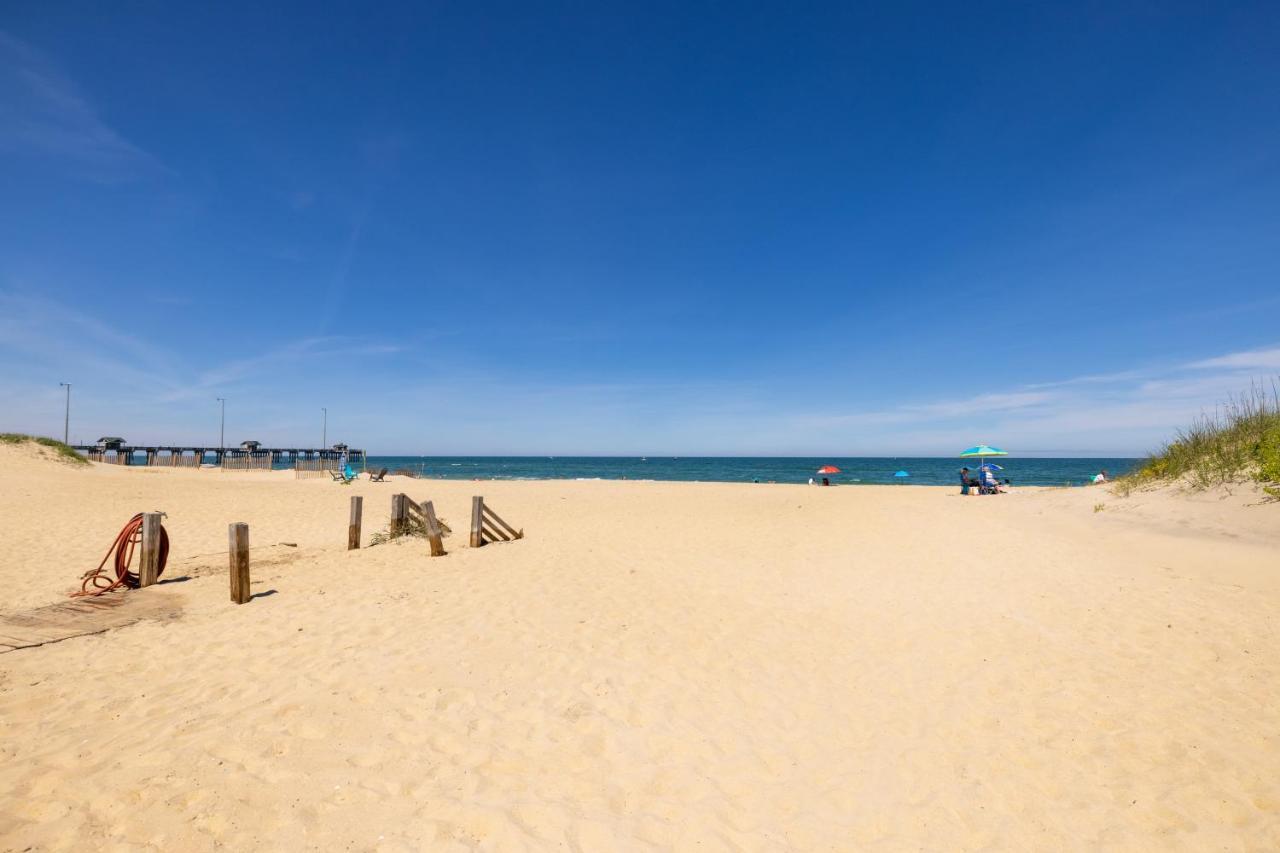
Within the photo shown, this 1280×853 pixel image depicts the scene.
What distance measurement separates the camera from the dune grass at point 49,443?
31.3m

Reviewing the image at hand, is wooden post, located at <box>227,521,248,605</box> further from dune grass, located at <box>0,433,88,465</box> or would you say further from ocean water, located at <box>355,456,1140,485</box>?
dune grass, located at <box>0,433,88,465</box>

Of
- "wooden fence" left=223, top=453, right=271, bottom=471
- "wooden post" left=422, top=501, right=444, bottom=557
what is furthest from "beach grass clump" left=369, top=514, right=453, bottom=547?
"wooden fence" left=223, top=453, right=271, bottom=471

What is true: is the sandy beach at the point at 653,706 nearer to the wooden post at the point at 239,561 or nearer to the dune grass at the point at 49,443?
the wooden post at the point at 239,561

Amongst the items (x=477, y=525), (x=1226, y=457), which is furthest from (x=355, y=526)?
(x=1226, y=457)

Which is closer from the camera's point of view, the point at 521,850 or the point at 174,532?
the point at 521,850

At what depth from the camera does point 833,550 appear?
13.9 metres

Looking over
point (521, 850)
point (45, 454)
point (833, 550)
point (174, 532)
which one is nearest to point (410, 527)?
point (174, 532)

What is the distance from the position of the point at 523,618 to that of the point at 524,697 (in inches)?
99.7

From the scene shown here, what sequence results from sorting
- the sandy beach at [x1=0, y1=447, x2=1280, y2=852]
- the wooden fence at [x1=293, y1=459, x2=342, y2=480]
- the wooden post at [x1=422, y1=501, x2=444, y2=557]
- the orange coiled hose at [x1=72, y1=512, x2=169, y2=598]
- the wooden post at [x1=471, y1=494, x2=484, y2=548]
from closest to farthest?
the sandy beach at [x1=0, y1=447, x2=1280, y2=852]
the orange coiled hose at [x1=72, y1=512, x2=169, y2=598]
the wooden post at [x1=422, y1=501, x2=444, y2=557]
the wooden post at [x1=471, y1=494, x2=484, y2=548]
the wooden fence at [x1=293, y1=459, x2=342, y2=480]

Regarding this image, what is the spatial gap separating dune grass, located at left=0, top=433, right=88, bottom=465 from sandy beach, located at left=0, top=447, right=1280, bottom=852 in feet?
95.6

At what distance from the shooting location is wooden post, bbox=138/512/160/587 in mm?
9641

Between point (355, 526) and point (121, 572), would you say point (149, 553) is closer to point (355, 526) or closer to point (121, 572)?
point (121, 572)

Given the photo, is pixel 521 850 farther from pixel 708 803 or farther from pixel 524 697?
pixel 524 697

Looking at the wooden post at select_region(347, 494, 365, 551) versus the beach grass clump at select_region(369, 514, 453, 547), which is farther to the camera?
the beach grass clump at select_region(369, 514, 453, 547)
